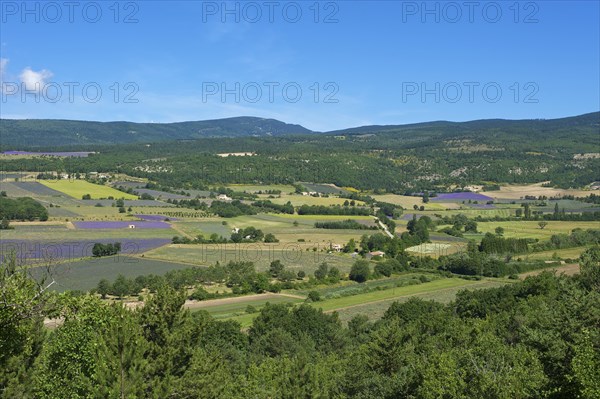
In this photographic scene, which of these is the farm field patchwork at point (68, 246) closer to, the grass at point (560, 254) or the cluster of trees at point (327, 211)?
Answer: the cluster of trees at point (327, 211)

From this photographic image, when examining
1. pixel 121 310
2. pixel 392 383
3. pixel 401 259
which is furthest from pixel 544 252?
pixel 121 310

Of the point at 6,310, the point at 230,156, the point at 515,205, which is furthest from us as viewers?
the point at 230,156

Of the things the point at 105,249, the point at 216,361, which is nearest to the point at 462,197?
the point at 105,249

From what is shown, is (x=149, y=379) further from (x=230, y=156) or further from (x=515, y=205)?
(x=230, y=156)

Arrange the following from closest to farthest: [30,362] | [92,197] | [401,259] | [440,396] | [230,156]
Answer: [30,362] < [440,396] < [401,259] < [92,197] < [230,156]

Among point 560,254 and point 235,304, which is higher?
point 560,254

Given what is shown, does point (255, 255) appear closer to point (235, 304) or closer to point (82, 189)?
point (235, 304)

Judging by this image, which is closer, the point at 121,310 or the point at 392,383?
the point at 121,310
